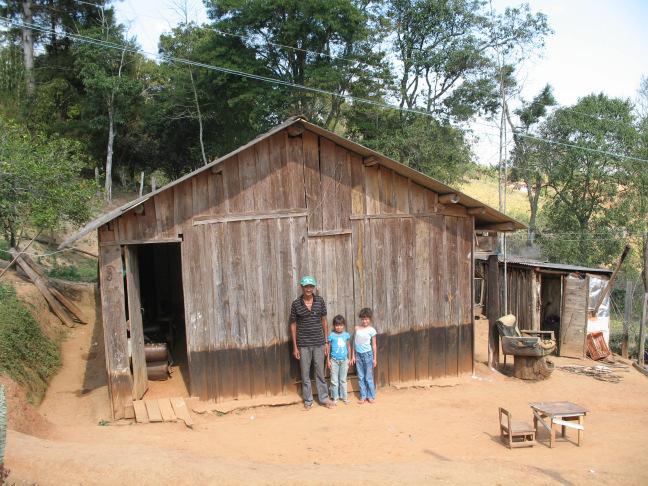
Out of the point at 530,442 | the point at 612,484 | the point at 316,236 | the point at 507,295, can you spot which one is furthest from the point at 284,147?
the point at 507,295

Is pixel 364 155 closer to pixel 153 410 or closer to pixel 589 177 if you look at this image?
pixel 153 410

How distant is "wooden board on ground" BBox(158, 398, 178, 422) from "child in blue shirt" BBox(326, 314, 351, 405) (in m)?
2.73

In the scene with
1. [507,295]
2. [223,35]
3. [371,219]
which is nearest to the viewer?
[371,219]

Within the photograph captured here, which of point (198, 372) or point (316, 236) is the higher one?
point (316, 236)

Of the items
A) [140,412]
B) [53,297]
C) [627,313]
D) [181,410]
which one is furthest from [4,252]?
[627,313]

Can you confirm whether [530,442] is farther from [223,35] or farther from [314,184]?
[223,35]

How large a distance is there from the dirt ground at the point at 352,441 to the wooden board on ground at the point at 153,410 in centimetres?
21

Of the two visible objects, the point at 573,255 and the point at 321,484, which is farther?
the point at 573,255

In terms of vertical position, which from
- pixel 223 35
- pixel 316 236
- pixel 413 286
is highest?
pixel 223 35

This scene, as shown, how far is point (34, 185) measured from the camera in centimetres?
1309

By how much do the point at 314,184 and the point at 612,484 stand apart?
20.4 ft

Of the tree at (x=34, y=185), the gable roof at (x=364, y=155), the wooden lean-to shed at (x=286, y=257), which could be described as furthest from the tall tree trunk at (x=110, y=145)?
the wooden lean-to shed at (x=286, y=257)

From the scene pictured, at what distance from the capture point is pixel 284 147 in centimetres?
947

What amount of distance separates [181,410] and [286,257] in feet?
10.1
